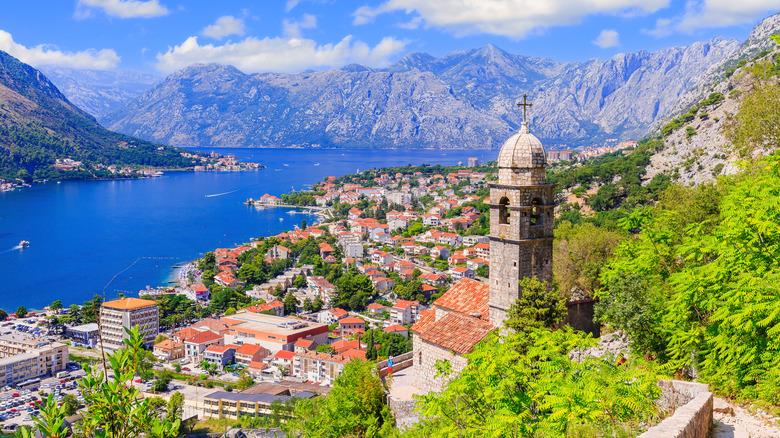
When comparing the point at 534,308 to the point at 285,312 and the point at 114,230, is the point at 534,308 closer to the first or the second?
the point at 285,312

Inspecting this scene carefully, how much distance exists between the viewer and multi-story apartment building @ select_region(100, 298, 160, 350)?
39.1 meters

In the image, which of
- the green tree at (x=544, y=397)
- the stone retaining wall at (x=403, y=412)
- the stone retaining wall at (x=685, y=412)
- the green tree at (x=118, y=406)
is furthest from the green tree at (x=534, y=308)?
the green tree at (x=118, y=406)

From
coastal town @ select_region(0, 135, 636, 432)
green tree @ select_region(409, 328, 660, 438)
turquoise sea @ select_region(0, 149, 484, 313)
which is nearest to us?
green tree @ select_region(409, 328, 660, 438)

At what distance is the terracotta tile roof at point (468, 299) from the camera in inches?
477

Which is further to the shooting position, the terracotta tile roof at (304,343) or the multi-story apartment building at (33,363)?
the terracotta tile roof at (304,343)

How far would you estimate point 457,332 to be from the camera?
11.6 meters

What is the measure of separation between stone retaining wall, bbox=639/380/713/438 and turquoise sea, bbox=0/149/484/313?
70.8ft

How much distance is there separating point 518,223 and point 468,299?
241 centimetres

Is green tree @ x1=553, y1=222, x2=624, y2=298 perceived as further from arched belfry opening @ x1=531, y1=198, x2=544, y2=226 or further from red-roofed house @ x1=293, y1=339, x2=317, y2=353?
red-roofed house @ x1=293, y1=339, x2=317, y2=353

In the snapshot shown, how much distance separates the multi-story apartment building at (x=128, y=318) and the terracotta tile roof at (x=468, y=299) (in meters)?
32.1

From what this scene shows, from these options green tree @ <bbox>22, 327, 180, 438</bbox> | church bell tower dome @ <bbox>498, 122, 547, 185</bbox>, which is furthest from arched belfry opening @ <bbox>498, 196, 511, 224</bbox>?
green tree @ <bbox>22, 327, 180, 438</bbox>

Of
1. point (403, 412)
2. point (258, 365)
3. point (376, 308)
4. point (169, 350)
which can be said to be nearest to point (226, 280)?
point (169, 350)

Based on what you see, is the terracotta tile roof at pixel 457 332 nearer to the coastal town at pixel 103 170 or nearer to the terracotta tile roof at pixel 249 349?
the terracotta tile roof at pixel 249 349

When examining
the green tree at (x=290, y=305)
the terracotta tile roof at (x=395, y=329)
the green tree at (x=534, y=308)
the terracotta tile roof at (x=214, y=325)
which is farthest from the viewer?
the green tree at (x=290, y=305)
